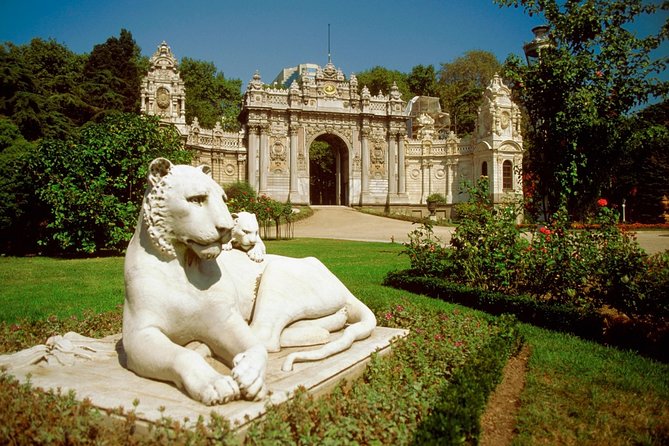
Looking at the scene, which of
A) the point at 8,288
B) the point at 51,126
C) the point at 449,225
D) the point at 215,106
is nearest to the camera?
the point at 8,288

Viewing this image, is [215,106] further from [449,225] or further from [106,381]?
[106,381]

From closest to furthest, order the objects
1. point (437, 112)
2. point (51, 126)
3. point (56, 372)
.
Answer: point (56, 372)
point (51, 126)
point (437, 112)

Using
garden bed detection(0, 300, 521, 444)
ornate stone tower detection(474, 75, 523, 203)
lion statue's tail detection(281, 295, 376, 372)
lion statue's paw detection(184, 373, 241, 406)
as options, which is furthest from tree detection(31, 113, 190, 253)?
ornate stone tower detection(474, 75, 523, 203)

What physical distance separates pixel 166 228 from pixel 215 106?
2252 inches

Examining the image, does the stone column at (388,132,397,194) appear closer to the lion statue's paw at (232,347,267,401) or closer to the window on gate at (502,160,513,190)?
the window on gate at (502,160,513,190)

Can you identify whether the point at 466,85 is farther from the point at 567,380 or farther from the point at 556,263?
the point at 567,380

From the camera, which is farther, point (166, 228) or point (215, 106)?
point (215, 106)

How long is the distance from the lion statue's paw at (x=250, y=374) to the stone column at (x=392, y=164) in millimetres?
36989

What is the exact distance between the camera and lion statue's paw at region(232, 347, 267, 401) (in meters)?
2.66

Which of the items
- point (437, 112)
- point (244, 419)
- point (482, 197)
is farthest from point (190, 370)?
point (437, 112)

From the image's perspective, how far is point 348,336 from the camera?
4.00m

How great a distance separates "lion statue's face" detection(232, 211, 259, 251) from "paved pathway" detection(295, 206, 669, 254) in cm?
1943

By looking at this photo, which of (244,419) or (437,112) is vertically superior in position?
(437,112)

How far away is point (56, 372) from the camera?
→ 10.7ft
